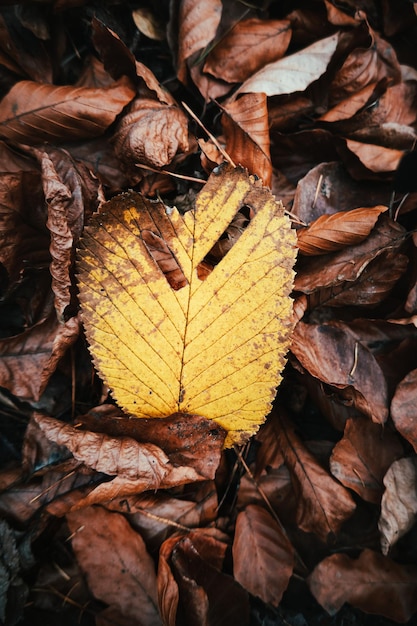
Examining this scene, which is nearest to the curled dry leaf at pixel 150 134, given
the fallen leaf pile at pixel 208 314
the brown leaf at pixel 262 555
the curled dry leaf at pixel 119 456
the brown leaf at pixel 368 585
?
the fallen leaf pile at pixel 208 314

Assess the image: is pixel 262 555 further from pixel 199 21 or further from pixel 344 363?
pixel 199 21

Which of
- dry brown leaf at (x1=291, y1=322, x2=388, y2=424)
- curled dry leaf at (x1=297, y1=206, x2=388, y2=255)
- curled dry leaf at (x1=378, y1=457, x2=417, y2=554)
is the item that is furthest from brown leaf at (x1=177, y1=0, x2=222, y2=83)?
curled dry leaf at (x1=378, y1=457, x2=417, y2=554)

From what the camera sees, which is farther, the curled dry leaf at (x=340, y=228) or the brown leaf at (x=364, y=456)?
the brown leaf at (x=364, y=456)

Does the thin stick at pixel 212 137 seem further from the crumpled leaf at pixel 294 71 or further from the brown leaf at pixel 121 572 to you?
the brown leaf at pixel 121 572

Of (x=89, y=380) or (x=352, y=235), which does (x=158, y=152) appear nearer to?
(x=352, y=235)

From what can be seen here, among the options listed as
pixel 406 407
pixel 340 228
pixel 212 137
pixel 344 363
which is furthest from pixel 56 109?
pixel 406 407

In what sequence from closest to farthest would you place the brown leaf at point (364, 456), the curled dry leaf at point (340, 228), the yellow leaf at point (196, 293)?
the yellow leaf at point (196, 293) → the curled dry leaf at point (340, 228) → the brown leaf at point (364, 456)
